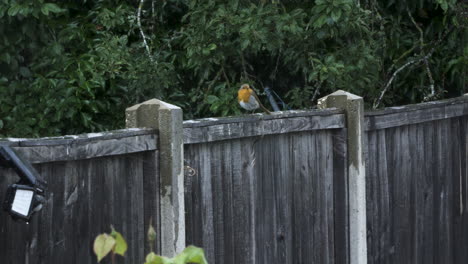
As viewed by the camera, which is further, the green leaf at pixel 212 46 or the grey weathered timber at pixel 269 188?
the green leaf at pixel 212 46

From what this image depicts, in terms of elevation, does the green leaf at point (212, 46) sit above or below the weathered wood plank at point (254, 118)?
above

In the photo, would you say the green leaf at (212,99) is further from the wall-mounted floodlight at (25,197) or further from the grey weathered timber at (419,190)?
the wall-mounted floodlight at (25,197)

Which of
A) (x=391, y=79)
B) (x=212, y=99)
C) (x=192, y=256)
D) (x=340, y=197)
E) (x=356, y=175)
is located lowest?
(x=192, y=256)

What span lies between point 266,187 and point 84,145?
1.33 meters

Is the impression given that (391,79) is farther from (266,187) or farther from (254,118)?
(254,118)

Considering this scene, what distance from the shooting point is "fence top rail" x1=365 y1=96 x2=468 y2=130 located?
5.24m

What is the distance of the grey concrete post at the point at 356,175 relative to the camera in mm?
5070

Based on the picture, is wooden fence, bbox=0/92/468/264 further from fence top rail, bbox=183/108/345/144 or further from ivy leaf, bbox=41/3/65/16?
ivy leaf, bbox=41/3/65/16

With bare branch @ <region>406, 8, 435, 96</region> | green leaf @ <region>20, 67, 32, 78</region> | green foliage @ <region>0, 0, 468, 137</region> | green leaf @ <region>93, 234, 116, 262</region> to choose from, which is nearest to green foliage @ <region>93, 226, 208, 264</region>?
green leaf @ <region>93, 234, 116, 262</region>

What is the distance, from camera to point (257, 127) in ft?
14.6

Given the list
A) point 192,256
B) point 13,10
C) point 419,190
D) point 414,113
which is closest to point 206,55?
point 13,10

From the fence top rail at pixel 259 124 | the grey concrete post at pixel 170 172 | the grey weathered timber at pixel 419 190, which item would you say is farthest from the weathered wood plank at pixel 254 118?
the grey weathered timber at pixel 419 190

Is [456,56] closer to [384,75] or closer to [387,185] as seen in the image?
[384,75]

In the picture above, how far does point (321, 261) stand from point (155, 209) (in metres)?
1.45
